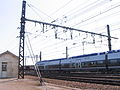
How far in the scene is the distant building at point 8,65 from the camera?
36.1m

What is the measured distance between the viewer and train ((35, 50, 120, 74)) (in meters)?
27.1

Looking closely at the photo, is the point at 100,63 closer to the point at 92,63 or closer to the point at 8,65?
the point at 92,63

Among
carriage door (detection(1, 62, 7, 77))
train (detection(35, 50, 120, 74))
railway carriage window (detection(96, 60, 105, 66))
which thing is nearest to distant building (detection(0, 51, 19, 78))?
carriage door (detection(1, 62, 7, 77))

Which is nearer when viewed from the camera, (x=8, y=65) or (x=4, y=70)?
(x=4, y=70)

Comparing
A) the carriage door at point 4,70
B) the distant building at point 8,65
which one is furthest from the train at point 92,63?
the carriage door at point 4,70

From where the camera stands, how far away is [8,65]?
3656cm

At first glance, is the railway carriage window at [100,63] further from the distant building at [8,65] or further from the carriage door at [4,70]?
the carriage door at [4,70]

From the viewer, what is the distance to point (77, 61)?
34.4 m

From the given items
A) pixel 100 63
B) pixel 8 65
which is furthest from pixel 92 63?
pixel 8 65

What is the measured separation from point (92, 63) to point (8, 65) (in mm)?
15454

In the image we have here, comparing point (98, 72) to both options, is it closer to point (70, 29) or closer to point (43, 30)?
point (70, 29)

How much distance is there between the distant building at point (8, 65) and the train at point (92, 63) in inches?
352

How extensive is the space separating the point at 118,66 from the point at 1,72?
20.3 m

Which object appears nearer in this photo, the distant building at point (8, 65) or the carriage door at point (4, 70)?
the carriage door at point (4, 70)
